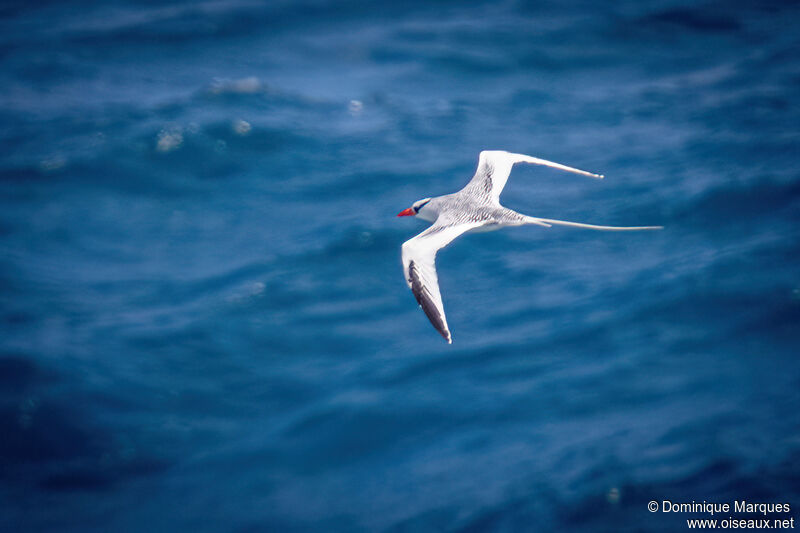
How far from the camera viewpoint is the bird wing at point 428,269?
835 centimetres

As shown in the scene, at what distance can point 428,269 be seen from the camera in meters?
8.98

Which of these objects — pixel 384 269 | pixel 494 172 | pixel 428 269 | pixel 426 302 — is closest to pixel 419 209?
pixel 494 172

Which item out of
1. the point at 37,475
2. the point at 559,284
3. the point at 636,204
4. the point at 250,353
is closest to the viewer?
the point at 37,475

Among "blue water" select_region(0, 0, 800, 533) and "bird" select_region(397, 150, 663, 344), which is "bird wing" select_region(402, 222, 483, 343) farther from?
"blue water" select_region(0, 0, 800, 533)

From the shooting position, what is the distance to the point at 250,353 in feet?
39.5

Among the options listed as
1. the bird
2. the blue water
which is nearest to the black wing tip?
the bird

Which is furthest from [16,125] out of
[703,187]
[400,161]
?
[703,187]

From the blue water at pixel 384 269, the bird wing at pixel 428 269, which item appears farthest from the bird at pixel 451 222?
the blue water at pixel 384 269

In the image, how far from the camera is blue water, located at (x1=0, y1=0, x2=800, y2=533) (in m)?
9.93

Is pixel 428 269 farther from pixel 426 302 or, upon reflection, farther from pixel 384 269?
pixel 384 269

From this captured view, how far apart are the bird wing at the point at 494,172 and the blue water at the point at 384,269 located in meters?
1.85

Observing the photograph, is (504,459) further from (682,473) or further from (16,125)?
(16,125)

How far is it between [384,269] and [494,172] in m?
2.83

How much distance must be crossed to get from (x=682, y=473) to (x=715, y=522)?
2.39 ft
